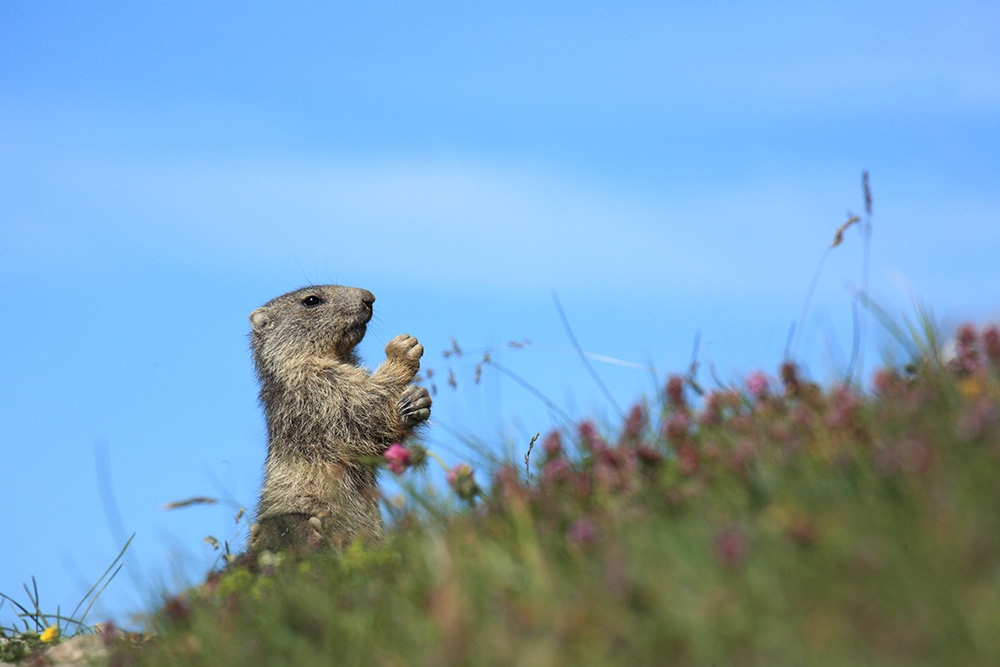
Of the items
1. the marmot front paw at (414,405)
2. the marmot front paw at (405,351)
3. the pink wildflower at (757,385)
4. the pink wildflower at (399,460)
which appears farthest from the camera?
the marmot front paw at (405,351)

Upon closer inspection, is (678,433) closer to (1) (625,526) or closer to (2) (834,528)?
(1) (625,526)

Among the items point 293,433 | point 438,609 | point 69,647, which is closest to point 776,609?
point 438,609

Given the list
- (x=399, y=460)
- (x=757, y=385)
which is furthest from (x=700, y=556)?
(x=399, y=460)

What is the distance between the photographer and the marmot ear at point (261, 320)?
10.0 metres

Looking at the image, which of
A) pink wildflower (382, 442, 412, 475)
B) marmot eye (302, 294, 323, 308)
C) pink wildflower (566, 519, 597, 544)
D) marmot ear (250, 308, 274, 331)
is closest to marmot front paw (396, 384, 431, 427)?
marmot eye (302, 294, 323, 308)

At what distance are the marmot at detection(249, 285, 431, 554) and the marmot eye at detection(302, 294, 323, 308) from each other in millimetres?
11

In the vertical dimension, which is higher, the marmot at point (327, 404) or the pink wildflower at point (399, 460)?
the marmot at point (327, 404)

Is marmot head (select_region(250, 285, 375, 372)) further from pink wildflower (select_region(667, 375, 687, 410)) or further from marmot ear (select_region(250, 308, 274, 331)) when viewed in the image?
pink wildflower (select_region(667, 375, 687, 410))

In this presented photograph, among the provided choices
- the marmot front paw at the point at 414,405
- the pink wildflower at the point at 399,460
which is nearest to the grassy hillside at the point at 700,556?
the pink wildflower at the point at 399,460

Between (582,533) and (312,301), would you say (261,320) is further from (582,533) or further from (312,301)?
(582,533)

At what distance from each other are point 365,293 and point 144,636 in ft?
16.2

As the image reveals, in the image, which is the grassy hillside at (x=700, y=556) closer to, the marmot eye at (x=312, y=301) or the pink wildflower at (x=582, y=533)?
the pink wildflower at (x=582, y=533)

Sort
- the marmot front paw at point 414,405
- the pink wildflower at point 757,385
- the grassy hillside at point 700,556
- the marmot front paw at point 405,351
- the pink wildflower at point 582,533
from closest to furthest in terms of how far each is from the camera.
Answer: the grassy hillside at point 700,556, the pink wildflower at point 582,533, the pink wildflower at point 757,385, the marmot front paw at point 414,405, the marmot front paw at point 405,351

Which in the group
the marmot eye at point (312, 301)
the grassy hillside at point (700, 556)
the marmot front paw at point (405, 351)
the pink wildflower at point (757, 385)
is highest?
the marmot eye at point (312, 301)
